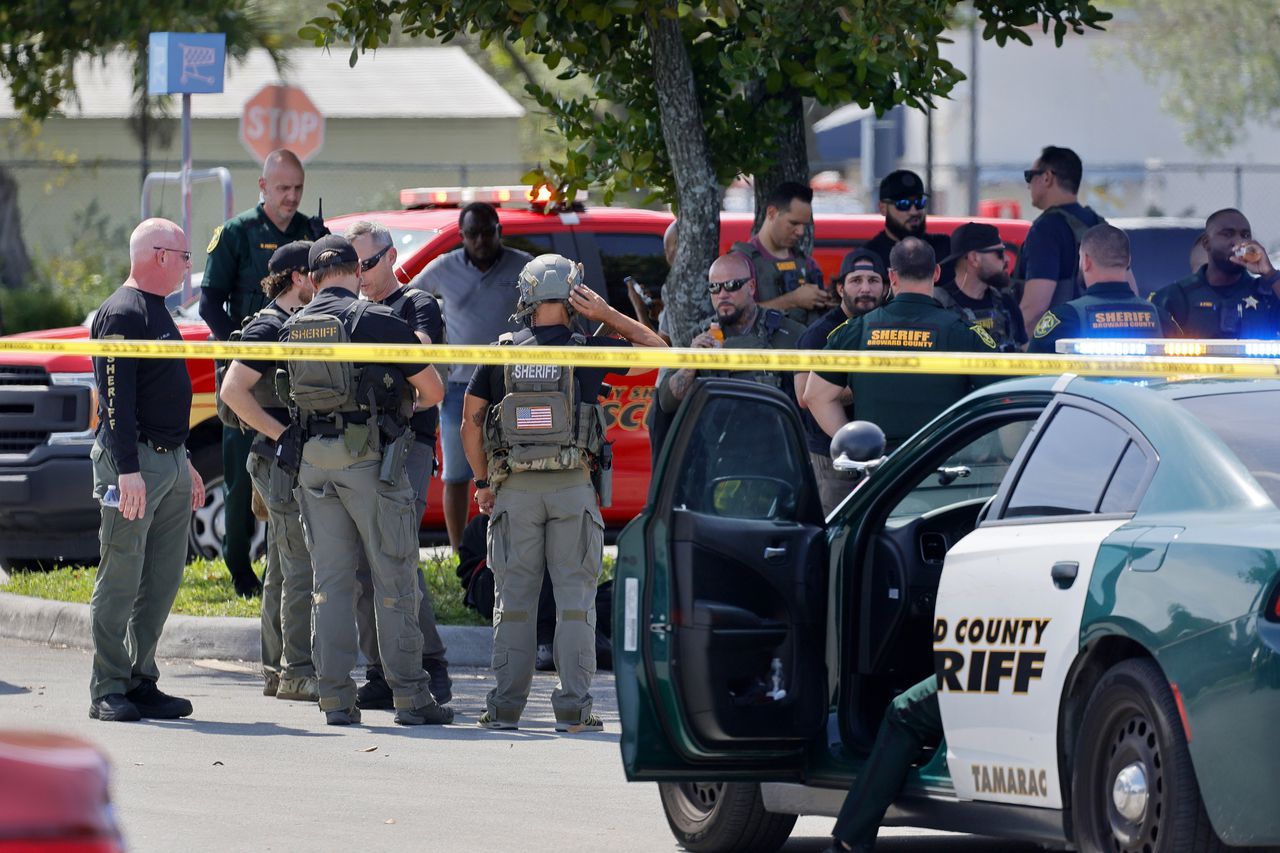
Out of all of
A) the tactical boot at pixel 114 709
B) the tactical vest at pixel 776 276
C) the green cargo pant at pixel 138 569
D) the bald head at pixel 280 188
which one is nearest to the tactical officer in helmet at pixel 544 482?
the green cargo pant at pixel 138 569

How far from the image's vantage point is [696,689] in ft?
19.3

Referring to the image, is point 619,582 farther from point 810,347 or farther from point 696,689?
point 810,347

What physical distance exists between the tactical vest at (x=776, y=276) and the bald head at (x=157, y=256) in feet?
9.33

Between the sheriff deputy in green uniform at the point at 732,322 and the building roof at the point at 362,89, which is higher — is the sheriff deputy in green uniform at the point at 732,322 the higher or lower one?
the lower one

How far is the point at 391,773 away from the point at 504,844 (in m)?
1.19

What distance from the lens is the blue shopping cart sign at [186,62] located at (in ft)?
41.1

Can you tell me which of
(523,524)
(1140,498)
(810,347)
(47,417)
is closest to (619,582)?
(1140,498)

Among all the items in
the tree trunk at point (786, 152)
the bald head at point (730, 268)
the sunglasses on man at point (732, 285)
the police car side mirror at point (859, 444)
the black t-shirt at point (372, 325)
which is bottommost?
the police car side mirror at point (859, 444)

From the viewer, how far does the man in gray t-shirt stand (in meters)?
11.2

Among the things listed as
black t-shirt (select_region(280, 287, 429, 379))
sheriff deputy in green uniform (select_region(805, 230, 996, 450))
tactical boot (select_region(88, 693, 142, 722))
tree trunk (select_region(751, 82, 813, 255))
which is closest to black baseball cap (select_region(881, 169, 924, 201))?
tree trunk (select_region(751, 82, 813, 255))

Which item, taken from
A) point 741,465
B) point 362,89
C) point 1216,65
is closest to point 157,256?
point 741,465

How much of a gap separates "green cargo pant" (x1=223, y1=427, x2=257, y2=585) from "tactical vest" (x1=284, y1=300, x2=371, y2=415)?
2.25 m

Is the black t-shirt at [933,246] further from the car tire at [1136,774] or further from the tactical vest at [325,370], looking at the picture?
the car tire at [1136,774]

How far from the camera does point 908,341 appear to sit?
827 centimetres
